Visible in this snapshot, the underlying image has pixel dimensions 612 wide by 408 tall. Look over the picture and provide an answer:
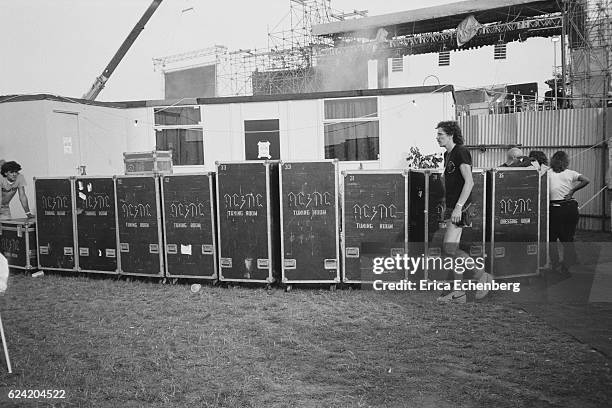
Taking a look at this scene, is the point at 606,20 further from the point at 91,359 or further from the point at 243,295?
the point at 91,359

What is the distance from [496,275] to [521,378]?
3.34m

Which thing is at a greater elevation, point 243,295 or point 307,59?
point 307,59

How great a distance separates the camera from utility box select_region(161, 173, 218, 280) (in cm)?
777

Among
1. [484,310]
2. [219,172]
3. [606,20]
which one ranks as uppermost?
[606,20]

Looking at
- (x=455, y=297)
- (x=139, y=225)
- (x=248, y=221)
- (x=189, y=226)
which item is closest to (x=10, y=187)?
(x=139, y=225)

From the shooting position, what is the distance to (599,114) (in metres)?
13.6

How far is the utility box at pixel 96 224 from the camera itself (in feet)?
27.6

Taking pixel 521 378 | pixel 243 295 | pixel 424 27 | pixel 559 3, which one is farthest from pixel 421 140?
pixel 424 27

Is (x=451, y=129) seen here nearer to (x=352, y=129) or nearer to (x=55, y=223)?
(x=55, y=223)

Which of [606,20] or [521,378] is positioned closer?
[521,378]

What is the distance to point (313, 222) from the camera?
24.1 feet

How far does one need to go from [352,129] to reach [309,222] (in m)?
7.39

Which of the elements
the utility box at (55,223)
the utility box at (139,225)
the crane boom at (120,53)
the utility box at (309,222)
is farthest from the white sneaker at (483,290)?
the crane boom at (120,53)

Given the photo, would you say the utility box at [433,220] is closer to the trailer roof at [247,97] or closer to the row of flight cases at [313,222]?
the row of flight cases at [313,222]
